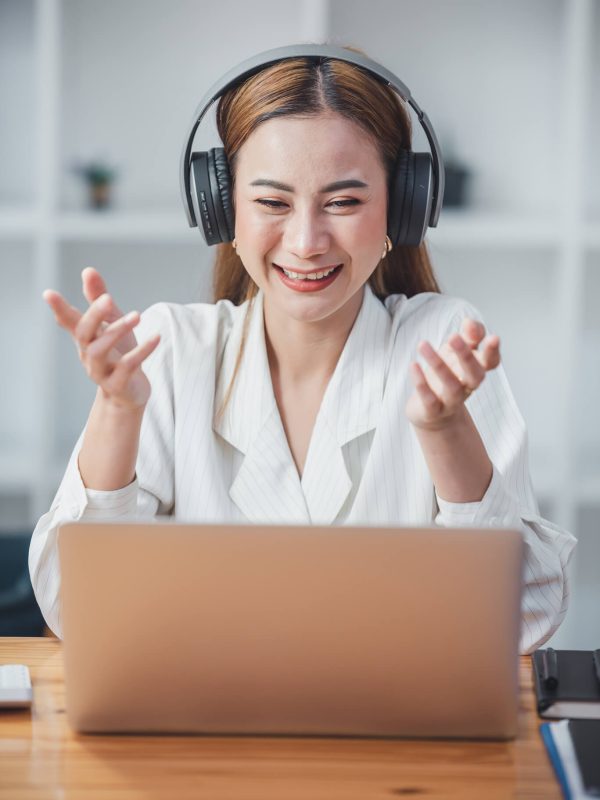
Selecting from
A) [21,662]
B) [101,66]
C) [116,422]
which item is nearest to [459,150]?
[101,66]

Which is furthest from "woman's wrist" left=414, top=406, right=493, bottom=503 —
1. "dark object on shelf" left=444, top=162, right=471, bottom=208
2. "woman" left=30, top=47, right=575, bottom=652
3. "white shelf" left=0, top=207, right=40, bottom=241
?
"white shelf" left=0, top=207, right=40, bottom=241

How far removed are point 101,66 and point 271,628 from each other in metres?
2.43

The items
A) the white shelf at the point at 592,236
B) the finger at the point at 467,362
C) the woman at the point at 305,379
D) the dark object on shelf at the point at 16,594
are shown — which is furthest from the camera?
the white shelf at the point at 592,236

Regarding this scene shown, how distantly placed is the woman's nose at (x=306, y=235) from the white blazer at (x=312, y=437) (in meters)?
0.23

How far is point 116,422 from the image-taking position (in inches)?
51.1

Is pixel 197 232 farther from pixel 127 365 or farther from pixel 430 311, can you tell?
pixel 127 365

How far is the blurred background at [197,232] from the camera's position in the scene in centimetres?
288

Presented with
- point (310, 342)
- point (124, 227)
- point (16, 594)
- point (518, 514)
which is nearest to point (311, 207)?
point (310, 342)

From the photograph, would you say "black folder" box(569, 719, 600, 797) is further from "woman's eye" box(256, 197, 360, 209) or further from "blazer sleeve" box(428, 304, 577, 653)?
"woman's eye" box(256, 197, 360, 209)

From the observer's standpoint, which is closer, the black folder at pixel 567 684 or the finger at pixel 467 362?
the black folder at pixel 567 684

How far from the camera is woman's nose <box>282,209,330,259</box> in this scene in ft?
4.93

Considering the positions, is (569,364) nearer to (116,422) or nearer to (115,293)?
(115,293)

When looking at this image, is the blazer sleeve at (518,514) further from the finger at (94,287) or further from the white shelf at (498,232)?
the white shelf at (498,232)

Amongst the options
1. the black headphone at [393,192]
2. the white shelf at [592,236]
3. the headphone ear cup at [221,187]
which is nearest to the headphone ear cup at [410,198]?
the black headphone at [393,192]
